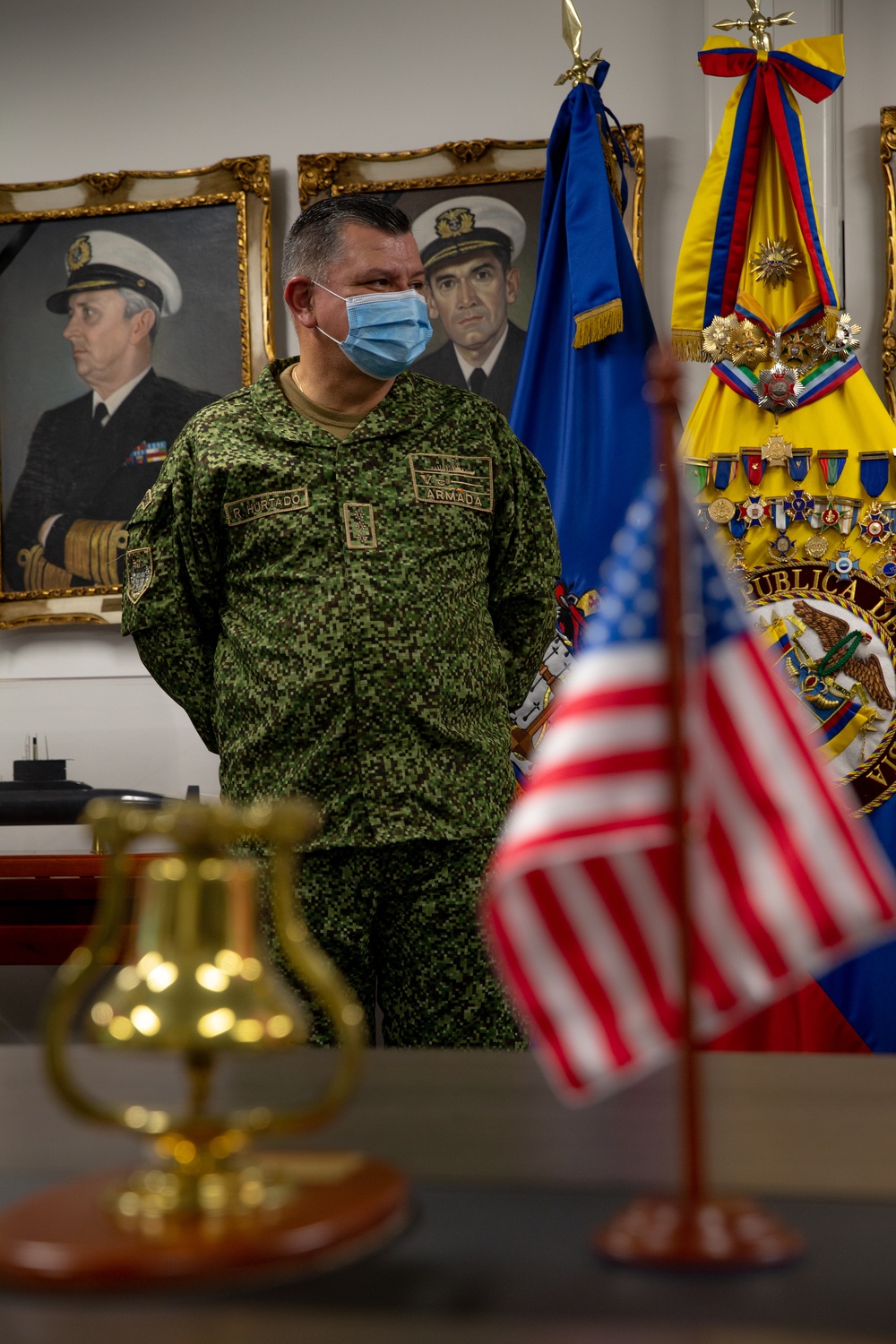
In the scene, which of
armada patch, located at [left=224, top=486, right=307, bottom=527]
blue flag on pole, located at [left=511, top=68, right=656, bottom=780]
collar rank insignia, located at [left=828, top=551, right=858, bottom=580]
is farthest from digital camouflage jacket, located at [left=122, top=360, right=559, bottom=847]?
collar rank insignia, located at [left=828, top=551, right=858, bottom=580]

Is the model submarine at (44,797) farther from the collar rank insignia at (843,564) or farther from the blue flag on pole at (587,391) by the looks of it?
the collar rank insignia at (843,564)

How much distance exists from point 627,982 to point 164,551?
186 centimetres

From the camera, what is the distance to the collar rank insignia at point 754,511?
10.4 ft

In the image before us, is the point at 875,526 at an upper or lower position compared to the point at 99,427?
lower

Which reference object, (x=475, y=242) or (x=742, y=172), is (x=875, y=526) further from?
(x=475, y=242)

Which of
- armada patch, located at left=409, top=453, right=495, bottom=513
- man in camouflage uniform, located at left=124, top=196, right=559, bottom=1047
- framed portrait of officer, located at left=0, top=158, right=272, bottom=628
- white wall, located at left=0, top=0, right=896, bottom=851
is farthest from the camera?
framed portrait of officer, located at left=0, top=158, right=272, bottom=628

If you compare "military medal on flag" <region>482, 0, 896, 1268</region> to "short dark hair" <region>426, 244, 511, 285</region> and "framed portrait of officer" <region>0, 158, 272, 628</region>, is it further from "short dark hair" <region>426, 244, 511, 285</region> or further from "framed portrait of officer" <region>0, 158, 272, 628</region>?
"framed portrait of officer" <region>0, 158, 272, 628</region>

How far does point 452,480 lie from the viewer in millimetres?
2463

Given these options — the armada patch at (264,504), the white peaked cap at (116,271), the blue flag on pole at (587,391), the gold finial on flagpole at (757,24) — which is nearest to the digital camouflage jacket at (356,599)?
the armada patch at (264,504)

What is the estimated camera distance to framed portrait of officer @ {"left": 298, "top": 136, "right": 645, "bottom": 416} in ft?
12.3

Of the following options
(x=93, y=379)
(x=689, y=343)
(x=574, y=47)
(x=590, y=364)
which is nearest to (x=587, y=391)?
(x=590, y=364)

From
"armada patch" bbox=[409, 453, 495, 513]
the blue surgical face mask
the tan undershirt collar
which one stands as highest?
the blue surgical face mask

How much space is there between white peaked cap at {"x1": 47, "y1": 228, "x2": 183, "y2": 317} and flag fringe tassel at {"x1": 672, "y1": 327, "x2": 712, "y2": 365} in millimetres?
1463

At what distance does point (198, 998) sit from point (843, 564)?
2.66 meters
